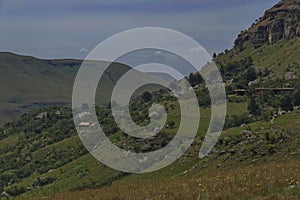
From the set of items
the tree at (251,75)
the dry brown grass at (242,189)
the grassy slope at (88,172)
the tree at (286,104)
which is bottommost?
the grassy slope at (88,172)

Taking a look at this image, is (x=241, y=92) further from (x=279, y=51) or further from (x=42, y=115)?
(x=42, y=115)

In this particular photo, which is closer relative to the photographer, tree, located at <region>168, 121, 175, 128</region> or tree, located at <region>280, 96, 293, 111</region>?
tree, located at <region>280, 96, 293, 111</region>

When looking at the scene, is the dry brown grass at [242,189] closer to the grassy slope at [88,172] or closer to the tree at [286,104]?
the grassy slope at [88,172]

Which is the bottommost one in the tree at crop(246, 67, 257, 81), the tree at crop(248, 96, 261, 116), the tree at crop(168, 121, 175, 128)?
the tree at crop(168, 121, 175, 128)

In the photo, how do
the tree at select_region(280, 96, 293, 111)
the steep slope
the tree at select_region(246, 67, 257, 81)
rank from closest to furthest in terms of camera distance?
the tree at select_region(280, 96, 293, 111), the steep slope, the tree at select_region(246, 67, 257, 81)

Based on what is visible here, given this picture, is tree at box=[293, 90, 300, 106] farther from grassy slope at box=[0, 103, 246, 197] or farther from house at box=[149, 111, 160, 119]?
house at box=[149, 111, 160, 119]

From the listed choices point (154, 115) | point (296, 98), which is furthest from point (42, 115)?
point (296, 98)

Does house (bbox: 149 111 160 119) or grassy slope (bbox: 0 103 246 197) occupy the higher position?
house (bbox: 149 111 160 119)

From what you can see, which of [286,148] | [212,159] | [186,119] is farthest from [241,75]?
[286,148]

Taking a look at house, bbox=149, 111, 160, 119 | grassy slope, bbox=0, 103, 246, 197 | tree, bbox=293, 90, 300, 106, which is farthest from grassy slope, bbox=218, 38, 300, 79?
tree, bbox=293, 90, 300, 106

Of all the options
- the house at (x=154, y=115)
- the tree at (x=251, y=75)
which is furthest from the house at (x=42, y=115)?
the house at (x=154, y=115)

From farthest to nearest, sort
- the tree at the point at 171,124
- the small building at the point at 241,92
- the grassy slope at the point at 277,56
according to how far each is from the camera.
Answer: the grassy slope at the point at 277,56 → the small building at the point at 241,92 → the tree at the point at 171,124

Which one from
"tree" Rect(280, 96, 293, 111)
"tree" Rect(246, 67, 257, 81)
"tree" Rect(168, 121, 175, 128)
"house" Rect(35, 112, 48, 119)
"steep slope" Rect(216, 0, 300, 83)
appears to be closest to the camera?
"tree" Rect(280, 96, 293, 111)

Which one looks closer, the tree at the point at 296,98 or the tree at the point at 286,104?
the tree at the point at 286,104
